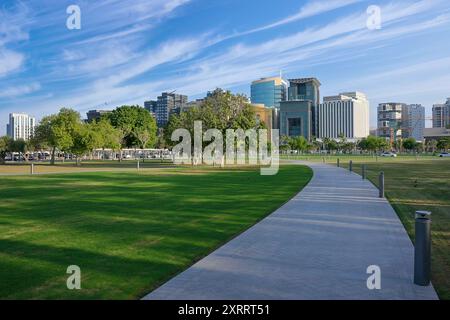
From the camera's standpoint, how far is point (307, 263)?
7230mm

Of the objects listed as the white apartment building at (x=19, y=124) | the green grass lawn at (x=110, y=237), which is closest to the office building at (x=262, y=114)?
the green grass lawn at (x=110, y=237)

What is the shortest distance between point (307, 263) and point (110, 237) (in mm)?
4731

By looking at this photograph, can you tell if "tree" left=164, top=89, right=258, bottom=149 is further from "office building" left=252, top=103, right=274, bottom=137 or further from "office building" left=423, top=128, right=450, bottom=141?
"office building" left=423, top=128, right=450, bottom=141

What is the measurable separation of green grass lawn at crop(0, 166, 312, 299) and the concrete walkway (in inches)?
22.9

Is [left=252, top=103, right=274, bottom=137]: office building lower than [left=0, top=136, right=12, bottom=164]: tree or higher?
higher

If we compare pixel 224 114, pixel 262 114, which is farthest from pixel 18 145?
pixel 262 114

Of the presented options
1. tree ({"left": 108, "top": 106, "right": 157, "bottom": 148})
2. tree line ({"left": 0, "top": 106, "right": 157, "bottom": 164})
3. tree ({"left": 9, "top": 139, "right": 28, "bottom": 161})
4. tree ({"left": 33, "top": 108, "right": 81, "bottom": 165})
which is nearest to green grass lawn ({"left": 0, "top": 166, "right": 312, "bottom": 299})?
tree ({"left": 33, "top": 108, "right": 81, "bottom": 165})

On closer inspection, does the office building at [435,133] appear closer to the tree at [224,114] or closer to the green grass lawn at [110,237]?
the tree at [224,114]

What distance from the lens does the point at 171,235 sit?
31.8 feet

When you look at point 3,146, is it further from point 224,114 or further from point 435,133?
point 435,133

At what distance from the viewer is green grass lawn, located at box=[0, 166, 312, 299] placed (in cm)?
627

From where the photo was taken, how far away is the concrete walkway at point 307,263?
580 cm

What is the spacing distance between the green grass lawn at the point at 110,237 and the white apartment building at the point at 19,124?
18666 cm

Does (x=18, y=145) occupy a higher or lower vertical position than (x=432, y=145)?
lower
